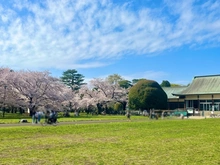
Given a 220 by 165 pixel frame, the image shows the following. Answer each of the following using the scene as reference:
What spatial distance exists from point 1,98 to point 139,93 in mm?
23867

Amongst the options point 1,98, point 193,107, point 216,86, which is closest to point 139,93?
point 193,107

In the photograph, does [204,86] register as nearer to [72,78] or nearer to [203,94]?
[203,94]

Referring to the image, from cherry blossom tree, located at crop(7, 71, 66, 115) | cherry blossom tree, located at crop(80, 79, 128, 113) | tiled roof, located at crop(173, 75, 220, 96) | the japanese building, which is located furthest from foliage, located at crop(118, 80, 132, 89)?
cherry blossom tree, located at crop(7, 71, 66, 115)

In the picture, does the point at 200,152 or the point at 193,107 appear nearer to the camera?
the point at 200,152

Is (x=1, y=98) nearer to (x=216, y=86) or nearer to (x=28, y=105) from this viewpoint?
(x=28, y=105)

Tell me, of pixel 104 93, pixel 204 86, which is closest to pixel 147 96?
pixel 204 86

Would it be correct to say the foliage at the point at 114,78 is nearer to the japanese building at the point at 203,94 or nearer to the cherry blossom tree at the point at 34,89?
the japanese building at the point at 203,94

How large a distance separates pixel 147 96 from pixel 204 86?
40.5 ft

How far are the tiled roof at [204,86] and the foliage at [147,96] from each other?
4.84 meters

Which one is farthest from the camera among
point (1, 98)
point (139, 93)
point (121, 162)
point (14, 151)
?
point (139, 93)

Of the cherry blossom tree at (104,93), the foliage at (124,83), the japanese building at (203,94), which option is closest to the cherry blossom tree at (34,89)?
the cherry blossom tree at (104,93)

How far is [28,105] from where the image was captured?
148 feet

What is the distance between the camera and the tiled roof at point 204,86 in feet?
169

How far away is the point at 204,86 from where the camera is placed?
5369 cm
